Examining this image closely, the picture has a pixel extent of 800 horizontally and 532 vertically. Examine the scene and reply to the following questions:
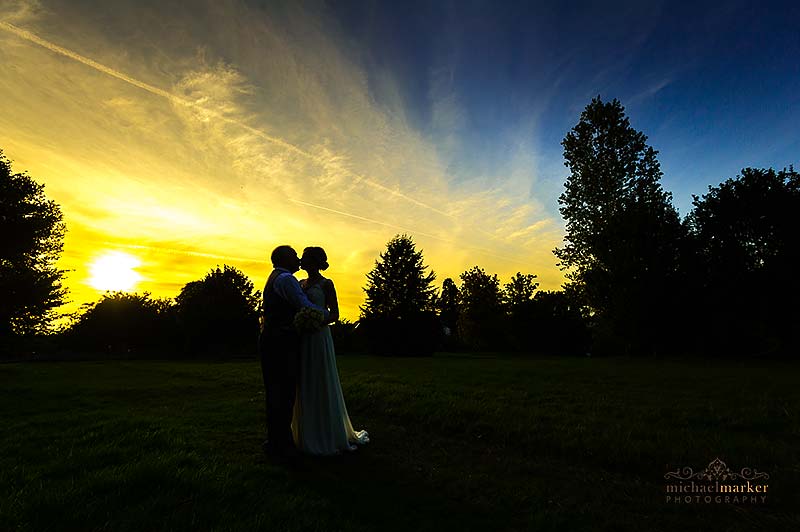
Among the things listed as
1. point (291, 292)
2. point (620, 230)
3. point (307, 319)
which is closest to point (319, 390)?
point (307, 319)

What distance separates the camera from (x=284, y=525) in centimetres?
355

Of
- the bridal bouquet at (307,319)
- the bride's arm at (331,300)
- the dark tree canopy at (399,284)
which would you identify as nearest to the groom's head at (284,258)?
the bride's arm at (331,300)

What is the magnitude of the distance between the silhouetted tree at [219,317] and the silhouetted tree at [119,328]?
267 inches

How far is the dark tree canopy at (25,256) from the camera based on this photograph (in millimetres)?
22484

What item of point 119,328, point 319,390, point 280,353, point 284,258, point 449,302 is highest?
point 449,302

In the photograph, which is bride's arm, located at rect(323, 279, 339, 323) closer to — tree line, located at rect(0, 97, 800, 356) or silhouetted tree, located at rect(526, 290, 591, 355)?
tree line, located at rect(0, 97, 800, 356)

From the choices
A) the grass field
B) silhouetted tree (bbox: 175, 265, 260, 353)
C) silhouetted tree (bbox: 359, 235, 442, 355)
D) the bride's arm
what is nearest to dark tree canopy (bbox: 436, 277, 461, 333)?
silhouetted tree (bbox: 359, 235, 442, 355)

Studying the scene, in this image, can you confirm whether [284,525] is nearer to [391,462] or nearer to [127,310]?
[391,462]

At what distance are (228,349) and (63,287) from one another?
3198cm

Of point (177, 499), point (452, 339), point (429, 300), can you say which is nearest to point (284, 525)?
point (177, 499)

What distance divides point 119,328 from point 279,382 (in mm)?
70405

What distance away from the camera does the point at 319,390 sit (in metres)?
6.49

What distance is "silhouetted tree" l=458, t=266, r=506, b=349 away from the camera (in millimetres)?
69375

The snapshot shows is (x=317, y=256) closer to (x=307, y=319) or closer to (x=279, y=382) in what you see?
(x=307, y=319)
